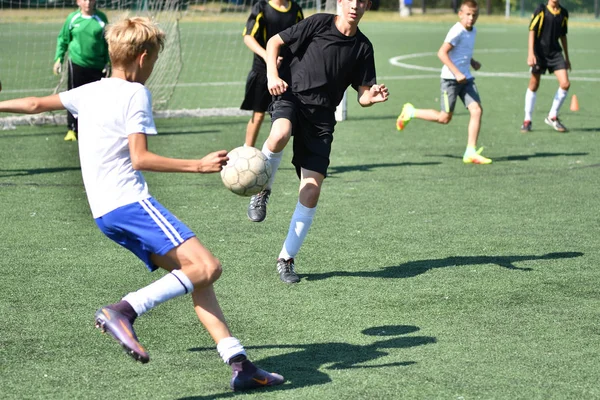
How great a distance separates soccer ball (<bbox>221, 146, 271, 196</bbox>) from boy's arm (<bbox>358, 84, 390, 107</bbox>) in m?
1.41

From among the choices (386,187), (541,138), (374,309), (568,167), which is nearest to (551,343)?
(374,309)

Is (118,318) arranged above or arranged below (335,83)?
below

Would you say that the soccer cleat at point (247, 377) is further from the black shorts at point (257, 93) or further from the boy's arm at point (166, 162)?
the black shorts at point (257, 93)

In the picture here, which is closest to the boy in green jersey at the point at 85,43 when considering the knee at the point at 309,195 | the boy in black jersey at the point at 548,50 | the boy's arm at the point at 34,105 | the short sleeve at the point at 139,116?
the boy in black jersey at the point at 548,50

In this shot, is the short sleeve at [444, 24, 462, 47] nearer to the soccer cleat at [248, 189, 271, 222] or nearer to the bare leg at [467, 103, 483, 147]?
the bare leg at [467, 103, 483, 147]

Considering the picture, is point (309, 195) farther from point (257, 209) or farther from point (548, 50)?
point (548, 50)

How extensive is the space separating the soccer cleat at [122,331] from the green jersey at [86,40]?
359 inches

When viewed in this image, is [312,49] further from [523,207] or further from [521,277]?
[523,207]

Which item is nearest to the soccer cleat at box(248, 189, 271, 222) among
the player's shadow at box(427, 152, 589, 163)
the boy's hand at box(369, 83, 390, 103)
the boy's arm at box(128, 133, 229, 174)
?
the boy's hand at box(369, 83, 390, 103)

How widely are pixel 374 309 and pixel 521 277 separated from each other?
4.18 feet

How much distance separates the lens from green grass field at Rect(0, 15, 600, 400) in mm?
4676

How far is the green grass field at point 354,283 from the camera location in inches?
184

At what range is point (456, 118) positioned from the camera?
1605 cm

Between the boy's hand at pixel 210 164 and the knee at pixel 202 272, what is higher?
the boy's hand at pixel 210 164
